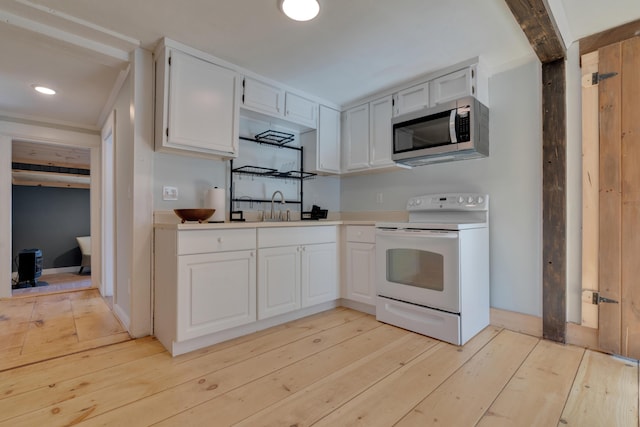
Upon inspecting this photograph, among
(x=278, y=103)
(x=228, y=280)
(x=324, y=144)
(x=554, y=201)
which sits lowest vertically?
(x=228, y=280)

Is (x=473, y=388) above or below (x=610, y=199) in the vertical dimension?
below

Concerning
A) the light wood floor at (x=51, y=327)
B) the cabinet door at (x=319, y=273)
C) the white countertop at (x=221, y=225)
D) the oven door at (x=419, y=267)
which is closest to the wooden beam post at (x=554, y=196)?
the oven door at (x=419, y=267)

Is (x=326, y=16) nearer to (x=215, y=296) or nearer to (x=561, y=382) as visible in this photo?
(x=215, y=296)

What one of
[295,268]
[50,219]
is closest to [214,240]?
[295,268]

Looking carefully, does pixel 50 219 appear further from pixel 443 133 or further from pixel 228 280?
pixel 443 133

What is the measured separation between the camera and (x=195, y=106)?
2.28 m

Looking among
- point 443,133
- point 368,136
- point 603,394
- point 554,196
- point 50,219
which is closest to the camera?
point 603,394

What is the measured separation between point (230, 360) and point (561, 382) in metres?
1.88

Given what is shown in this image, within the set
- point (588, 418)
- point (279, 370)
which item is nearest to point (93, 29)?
point (279, 370)

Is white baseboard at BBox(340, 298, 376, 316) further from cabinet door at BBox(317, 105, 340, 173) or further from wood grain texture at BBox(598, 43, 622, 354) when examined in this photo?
wood grain texture at BBox(598, 43, 622, 354)

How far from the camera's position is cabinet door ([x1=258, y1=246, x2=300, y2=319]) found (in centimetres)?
230

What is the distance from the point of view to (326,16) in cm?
188

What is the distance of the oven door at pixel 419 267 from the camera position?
2.13 m

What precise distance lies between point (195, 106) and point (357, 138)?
1652 millimetres
